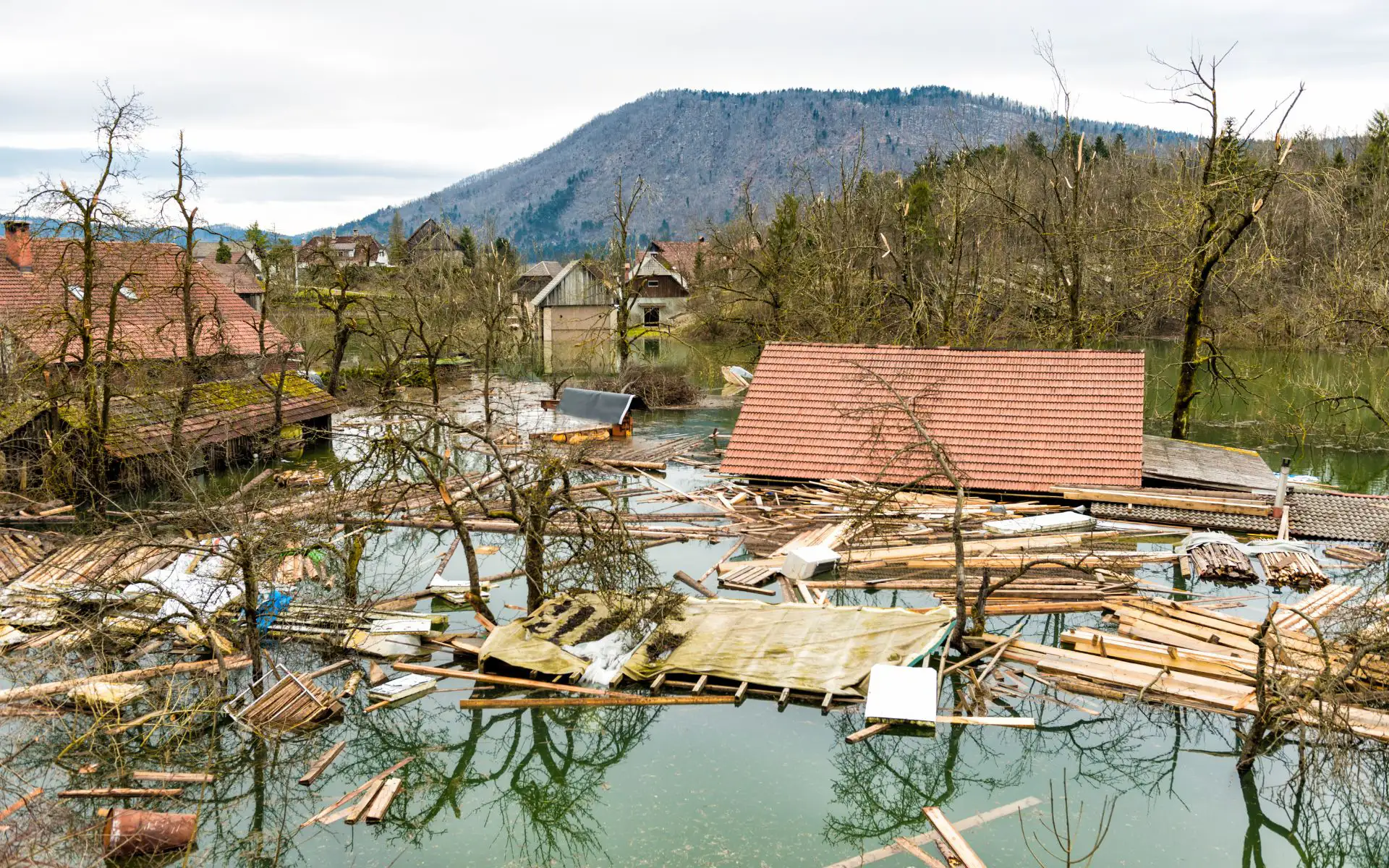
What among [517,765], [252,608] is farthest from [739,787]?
[252,608]

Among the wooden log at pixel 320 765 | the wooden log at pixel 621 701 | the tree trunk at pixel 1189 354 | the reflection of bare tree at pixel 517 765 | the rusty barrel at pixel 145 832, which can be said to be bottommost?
the reflection of bare tree at pixel 517 765

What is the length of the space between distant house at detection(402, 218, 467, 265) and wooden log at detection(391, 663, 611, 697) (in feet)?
178

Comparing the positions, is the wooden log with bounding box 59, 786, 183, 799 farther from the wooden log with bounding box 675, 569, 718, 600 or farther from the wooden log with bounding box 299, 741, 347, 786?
the wooden log with bounding box 675, 569, 718, 600

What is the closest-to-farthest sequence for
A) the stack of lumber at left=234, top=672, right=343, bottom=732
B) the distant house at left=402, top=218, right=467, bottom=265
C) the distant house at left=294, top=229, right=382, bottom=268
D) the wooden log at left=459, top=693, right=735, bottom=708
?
the stack of lumber at left=234, top=672, right=343, bottom=732
the wooden log at left=459, top=693, right=735, bottom=708
the distant house at left=402, top=218, right=467, bottom=265
the distant house at left=294, top=229, right=382, bottom=268

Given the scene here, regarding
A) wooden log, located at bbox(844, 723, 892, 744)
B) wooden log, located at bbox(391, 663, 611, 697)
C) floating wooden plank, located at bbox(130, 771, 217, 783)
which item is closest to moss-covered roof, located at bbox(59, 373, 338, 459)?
wooden log, located at bbox(391, 663, 611, 697)

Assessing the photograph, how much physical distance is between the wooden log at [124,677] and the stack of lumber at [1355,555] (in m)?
16.2

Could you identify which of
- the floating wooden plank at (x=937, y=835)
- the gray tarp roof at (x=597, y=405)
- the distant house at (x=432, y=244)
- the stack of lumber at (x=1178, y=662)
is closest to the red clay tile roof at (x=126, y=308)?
the gray tarp roof at (x=597, y=405)

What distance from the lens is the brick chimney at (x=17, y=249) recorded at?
87.7ft

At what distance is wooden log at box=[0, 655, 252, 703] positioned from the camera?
11266 millimetres

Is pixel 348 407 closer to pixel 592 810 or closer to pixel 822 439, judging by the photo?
pixel 822 439

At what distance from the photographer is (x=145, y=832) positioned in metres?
8.95

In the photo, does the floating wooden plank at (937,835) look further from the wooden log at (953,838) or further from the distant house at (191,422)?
the distant house at (191,422)

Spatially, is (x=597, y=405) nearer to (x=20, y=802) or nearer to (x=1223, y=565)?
(x=1223, y=565)

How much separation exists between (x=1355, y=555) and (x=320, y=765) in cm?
1551
